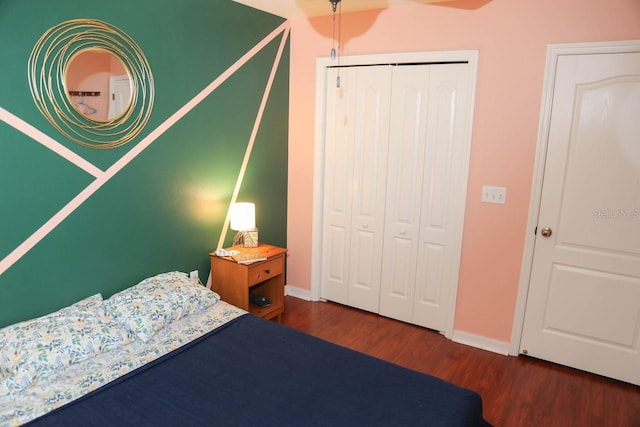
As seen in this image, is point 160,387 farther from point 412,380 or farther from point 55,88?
point 55,88

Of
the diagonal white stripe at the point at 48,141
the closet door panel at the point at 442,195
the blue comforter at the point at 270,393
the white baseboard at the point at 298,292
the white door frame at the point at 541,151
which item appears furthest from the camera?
the white baseboard at the point at 298,292

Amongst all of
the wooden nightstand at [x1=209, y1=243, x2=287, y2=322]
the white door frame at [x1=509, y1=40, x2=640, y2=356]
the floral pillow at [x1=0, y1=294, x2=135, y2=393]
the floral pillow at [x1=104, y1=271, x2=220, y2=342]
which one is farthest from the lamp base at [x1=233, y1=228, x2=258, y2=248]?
the white door frame at [x1=509, y1=40, x2=640, y2=356]

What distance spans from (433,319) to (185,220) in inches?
80.5

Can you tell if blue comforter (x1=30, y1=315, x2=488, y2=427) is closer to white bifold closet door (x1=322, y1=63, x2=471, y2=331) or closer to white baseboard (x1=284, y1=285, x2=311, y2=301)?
white bifold closet door (x1=322, y1=63, x2=471, y2=331)

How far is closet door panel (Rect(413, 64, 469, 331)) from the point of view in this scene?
3057mm

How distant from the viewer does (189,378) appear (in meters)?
1.92

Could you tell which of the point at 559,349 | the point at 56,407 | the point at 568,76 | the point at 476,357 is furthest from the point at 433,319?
A: the point at 56,407

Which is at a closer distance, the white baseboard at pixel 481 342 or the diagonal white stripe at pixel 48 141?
the diagonal white stripe at pixel 48 141

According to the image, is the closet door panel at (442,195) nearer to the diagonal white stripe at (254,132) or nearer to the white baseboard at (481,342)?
the white baseboard at (481,342)

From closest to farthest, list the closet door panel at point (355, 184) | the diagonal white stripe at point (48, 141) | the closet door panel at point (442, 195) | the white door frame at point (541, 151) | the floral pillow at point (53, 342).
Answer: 1. the floral pillow at point (53, 342)
2. the diagonal white stripe at point (48, 141)
3. the white door frame at point (541, 151)
4. the closet door panel at point (442, 195)
5. the closet door panel at point (355, 184)

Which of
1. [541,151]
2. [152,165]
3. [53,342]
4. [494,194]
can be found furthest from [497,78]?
[53,342]

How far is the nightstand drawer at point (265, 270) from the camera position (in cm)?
301

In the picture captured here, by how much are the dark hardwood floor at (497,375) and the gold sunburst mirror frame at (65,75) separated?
194cm

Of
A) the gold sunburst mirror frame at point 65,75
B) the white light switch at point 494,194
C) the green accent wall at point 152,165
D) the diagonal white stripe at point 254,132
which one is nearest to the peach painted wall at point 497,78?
the white light switch at point 494,194
